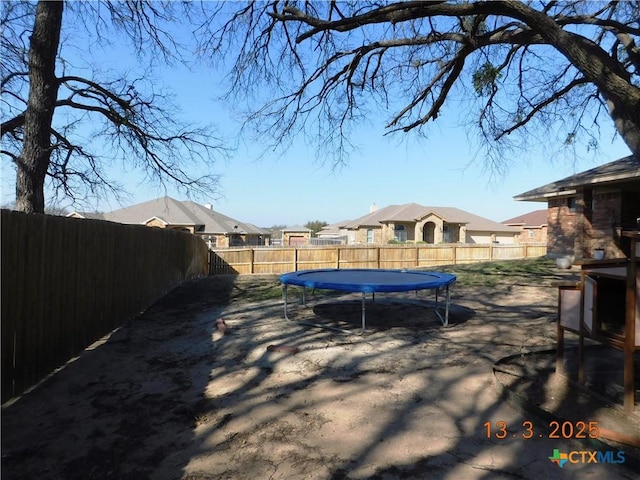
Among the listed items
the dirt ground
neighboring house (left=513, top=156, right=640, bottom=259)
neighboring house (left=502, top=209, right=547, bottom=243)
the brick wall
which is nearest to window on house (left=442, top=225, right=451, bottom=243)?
neighboring house (left=502, top=209, right=547, bottom=243)

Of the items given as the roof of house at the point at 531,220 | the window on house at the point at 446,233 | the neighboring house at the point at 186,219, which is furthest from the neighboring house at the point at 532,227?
the neighboring house at the point at 186,219

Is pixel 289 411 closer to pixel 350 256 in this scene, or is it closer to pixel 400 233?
pixel 350 256

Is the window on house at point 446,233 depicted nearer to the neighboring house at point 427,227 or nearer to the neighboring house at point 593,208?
the neighboring house at point 427,227

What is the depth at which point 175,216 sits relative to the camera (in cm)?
3366

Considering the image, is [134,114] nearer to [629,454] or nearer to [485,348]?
[485,348]

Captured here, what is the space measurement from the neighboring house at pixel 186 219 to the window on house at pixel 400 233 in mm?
14030

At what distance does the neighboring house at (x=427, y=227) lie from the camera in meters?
39.8

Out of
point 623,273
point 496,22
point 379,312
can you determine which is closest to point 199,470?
point 623,273

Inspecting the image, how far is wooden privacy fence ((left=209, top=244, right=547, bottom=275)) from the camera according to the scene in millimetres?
20016

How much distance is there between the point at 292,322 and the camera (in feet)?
22.0

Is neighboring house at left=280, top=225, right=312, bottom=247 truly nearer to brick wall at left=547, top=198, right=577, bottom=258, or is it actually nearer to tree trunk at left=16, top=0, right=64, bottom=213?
brick wall at left=547, top=198, right=577, bottom=258

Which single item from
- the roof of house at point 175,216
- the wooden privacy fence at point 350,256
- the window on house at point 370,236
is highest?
the roof of house at point 175,216

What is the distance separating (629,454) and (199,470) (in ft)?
8.38

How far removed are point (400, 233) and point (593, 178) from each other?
2811cm
